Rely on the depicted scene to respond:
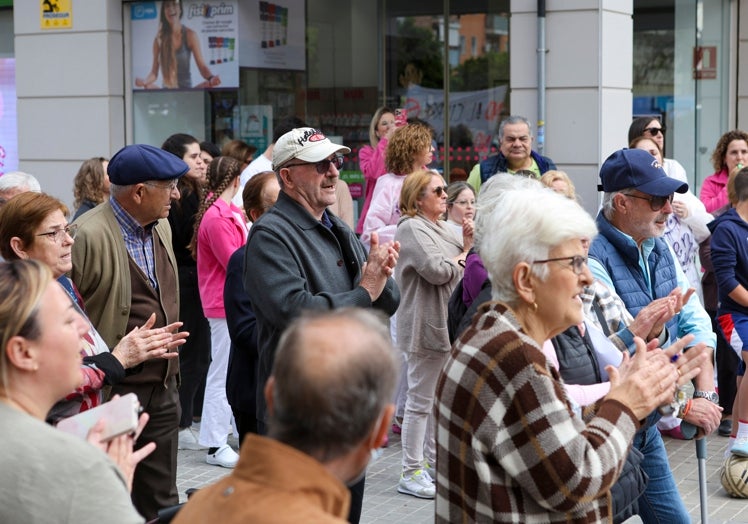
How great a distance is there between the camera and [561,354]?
3.98 meters

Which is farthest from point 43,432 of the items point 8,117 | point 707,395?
point 8,117

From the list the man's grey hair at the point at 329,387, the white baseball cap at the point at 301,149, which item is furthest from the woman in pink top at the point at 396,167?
the man's grey hair at the point at 329,387

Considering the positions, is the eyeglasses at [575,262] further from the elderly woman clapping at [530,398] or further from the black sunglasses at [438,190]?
the black sunglasses at [438,190]

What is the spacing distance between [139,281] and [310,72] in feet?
26.3

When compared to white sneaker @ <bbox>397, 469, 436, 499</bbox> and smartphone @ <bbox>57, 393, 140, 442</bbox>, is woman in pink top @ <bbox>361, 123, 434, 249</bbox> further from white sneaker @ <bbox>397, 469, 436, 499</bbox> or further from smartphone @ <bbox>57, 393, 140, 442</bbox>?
smartphone @ <bbox>57, 393, 140, 442</bbox>

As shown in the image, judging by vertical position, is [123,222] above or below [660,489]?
above

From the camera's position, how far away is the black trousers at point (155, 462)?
5.05m

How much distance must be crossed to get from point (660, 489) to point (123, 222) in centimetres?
261

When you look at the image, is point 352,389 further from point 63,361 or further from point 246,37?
point 246,37

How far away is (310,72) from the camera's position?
1278cm

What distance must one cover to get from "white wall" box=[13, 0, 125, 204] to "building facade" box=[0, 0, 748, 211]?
15 mm

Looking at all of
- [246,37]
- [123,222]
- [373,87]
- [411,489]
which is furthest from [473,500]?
[373,87]

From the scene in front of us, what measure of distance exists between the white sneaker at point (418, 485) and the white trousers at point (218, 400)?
4.58ft

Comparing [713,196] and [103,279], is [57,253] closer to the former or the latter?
[103,279]
